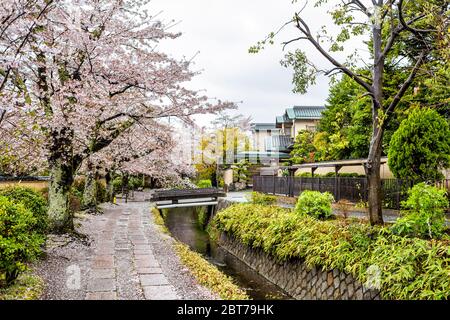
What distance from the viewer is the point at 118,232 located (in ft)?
39.8

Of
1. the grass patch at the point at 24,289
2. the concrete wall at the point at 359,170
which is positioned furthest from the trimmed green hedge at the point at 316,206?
the grass patch at the point at 24,289

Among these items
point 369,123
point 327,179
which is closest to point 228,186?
point 369,123

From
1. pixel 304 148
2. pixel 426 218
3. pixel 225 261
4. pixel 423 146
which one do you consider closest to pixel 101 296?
pixel 426 218

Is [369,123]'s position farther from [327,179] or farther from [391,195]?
[391,195]

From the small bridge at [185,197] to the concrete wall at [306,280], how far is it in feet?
30.1

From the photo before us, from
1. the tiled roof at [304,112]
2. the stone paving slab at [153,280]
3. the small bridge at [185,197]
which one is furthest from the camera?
the tiled roof at [304,112]

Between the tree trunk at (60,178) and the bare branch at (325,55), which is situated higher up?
the bare branch at (325,55)

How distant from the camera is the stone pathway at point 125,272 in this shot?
5742mm

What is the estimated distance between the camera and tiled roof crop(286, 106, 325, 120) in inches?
1592

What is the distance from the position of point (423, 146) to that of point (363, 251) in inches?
213

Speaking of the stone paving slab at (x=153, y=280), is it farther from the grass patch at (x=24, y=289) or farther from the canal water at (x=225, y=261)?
the canal water at (x=225, y=261)

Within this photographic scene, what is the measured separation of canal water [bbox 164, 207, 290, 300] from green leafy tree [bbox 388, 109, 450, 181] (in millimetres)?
6126

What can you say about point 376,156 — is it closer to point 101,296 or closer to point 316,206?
point 316,206

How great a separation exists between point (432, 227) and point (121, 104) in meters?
8.82
